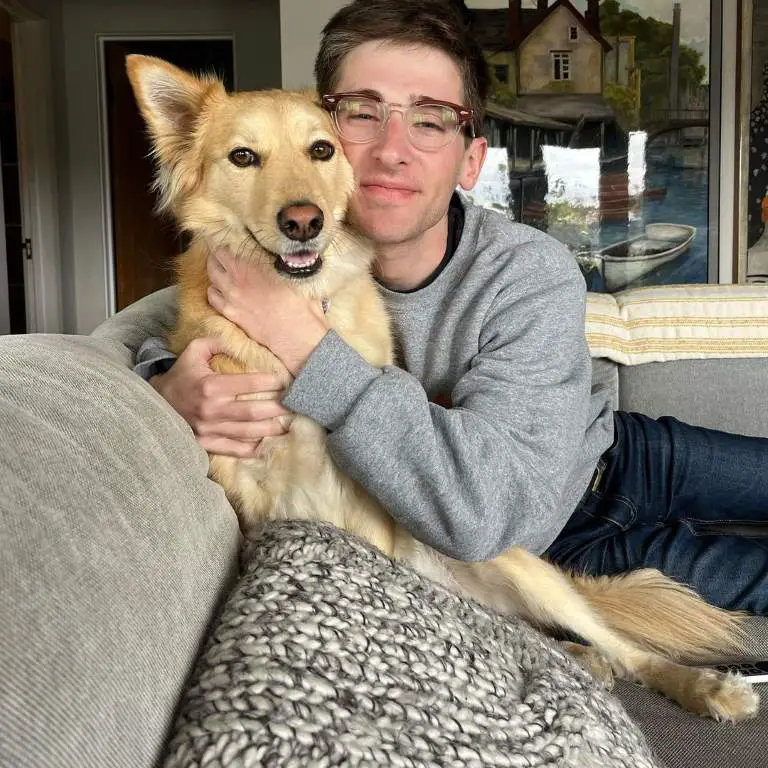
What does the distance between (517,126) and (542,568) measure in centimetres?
393

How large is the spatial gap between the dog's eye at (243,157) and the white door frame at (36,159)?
5110mm

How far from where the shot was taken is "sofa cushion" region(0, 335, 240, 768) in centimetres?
52

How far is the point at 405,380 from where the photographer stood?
113 cm

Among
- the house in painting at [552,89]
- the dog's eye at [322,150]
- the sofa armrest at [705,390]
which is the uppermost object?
the house in painting at [552,89]

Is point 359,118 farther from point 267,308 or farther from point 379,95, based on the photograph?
point 267,308

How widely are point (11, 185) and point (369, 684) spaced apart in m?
6.11

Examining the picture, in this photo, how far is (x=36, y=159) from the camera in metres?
5.96

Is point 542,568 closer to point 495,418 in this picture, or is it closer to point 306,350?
point 495,418

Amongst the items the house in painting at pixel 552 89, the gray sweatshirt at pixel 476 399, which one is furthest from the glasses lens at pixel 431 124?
the house in painting at pixel 552 89

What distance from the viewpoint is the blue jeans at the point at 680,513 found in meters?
1.66

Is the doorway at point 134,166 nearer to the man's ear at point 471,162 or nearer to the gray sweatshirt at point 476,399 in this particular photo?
the man's ear at point 471,162

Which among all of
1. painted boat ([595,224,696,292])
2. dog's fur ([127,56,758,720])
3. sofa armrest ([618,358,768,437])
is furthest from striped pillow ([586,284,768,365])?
painted boat ([595,224,696,292])

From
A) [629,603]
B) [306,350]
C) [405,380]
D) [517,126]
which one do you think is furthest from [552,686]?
[517,126]

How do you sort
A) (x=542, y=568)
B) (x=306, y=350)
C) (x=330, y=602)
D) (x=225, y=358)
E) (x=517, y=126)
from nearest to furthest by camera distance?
(x=330, y=602) → (x=306, y=350) → (x=225, y=358) → (x=542, y=568) → (x=517, y=126)
